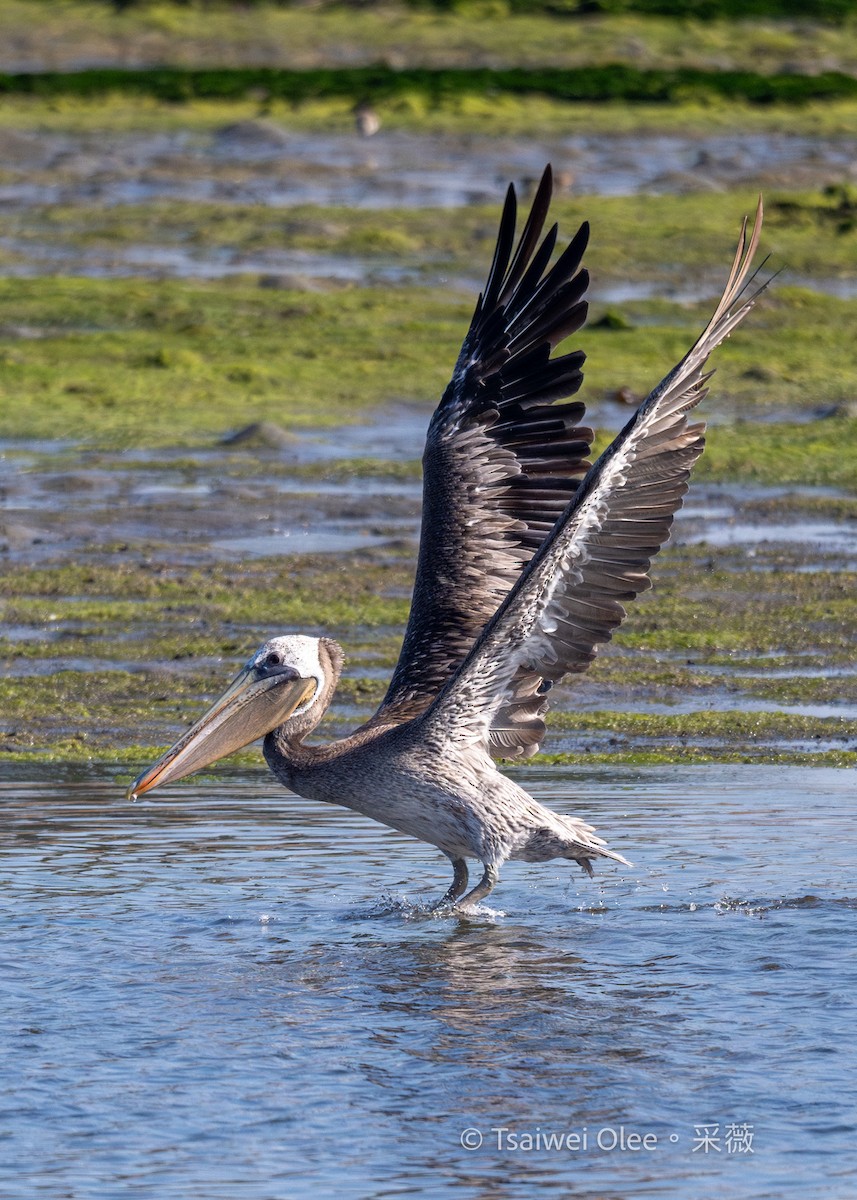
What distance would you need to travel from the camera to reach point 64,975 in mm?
6133

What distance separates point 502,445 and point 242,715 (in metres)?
1.39

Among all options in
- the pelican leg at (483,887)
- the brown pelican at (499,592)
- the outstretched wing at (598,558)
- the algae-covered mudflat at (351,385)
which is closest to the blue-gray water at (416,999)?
the pelican leg at (483,887)

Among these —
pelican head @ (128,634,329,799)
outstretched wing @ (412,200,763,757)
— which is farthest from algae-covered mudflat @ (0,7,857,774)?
outstretched wing @ (412,200,763,757)

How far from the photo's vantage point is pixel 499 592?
25.0 ft

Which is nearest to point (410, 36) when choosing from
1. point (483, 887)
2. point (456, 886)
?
point (456, 886)

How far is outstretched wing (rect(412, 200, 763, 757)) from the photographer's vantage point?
20.7 ft

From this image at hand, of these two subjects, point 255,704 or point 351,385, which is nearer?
point 255,704

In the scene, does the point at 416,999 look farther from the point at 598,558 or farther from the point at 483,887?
the point at 598,558

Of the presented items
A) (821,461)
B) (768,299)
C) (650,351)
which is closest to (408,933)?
(821,461)

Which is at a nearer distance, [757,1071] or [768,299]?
[757,1071]

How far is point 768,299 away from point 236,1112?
1549 centimetres

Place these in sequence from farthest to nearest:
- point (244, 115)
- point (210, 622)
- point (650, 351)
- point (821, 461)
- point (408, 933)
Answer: point (244, 115), point (650, 351), point (821, 461), point (210, 622), point (408, 933)

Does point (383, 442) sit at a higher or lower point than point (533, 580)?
lower

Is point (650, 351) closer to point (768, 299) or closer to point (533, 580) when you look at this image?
point (768, 299)
